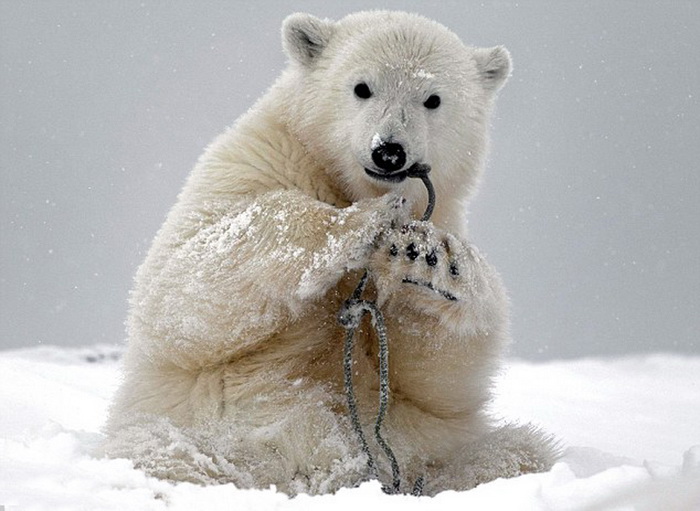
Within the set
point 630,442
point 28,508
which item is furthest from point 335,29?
point 630,442

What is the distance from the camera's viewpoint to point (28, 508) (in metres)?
2.42

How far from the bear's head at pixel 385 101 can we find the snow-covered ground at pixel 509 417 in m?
1.32

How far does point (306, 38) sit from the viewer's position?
414 centimetres

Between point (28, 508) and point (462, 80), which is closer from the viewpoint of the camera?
point (28, 508)

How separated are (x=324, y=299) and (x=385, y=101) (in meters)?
0.83

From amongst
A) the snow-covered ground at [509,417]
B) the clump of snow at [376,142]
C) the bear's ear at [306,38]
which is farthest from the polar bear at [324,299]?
the snow-covered ground at [509,417]

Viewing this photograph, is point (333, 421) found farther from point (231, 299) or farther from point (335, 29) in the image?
point (335, 29)

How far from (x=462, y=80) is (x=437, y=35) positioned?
0.74 feet

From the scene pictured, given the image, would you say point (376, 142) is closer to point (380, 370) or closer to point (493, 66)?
point (380, 370)

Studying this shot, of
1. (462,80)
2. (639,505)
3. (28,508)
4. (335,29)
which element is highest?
(335,29)

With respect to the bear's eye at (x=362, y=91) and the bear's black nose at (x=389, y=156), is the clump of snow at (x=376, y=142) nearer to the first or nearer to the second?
the bear's black nose at (x=389, y=156)

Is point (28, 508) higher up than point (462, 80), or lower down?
lower down

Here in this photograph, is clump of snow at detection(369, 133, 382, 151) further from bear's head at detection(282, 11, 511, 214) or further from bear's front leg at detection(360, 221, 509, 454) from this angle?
bear's front leg at detection(360, 221, 509, 454)

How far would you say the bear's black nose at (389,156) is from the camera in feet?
11.2
